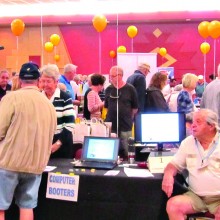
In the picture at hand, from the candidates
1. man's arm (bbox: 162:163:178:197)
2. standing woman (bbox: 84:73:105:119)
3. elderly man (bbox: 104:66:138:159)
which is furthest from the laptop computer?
standing woman (bbox: 84:73:105:119)

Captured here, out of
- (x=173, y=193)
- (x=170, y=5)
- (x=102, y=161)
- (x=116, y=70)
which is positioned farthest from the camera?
(x=170, y=5)

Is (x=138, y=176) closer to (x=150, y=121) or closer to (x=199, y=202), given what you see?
(x=199, y=202)

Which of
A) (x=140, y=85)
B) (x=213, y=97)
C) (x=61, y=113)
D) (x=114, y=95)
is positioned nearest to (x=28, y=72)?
(x=61, y=113)

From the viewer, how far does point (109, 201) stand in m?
2.75

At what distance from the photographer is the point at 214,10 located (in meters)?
11.5

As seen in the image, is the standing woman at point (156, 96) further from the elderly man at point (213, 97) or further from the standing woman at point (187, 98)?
the elderly man at point (213, 97)

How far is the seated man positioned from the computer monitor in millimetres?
619

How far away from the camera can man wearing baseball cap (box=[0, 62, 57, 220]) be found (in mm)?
2451

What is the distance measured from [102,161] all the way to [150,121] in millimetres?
569

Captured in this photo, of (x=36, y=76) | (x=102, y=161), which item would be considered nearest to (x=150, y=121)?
(x=102, y=161)

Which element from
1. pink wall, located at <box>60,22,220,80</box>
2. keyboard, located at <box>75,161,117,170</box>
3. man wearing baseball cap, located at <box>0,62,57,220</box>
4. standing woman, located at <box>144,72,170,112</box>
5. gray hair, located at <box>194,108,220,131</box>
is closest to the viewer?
man wearing baseball cap, located at <box>0,62,57,220</box>

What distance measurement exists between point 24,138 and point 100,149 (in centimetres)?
76

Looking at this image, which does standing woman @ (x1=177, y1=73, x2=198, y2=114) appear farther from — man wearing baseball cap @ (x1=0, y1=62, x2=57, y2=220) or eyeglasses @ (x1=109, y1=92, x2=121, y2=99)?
man wearing baseball cap @ (x1=0, y1=62, x2=57, y2=220)

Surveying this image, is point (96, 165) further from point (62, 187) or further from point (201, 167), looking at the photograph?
point (201, 167)
